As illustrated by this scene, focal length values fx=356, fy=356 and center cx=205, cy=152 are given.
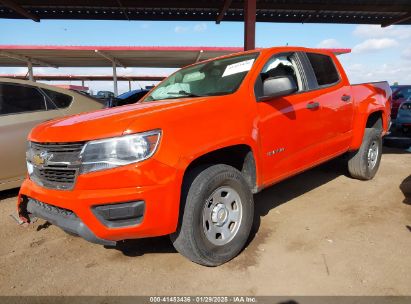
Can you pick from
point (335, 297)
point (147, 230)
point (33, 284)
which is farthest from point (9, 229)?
point (335, 297)

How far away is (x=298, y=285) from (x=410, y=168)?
4660 mm

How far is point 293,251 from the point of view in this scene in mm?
3236

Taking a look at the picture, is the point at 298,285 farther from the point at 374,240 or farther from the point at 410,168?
the point at 410,168

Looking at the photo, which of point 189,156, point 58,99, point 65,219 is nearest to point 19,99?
point 58,99

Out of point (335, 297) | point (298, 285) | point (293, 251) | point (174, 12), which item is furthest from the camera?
point (174, 12)

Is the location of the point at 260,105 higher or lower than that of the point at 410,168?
higher

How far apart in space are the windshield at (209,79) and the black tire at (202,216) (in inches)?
33.0

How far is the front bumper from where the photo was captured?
8.05ft

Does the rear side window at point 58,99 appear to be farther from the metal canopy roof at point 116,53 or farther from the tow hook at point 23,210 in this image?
the metal canopy roof at point 116,53

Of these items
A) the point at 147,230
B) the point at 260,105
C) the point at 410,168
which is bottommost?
the point at 410,168

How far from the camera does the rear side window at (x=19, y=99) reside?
476cm

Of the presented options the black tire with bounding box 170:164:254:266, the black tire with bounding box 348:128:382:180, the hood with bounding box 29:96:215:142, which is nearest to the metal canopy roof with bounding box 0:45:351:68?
the black tire with bounding box 348:128:382:180

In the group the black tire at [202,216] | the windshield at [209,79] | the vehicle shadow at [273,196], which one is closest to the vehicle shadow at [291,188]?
the vehicle shadow at [273,196]

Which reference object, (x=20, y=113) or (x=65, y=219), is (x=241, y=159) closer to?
(x=65, y=219)
